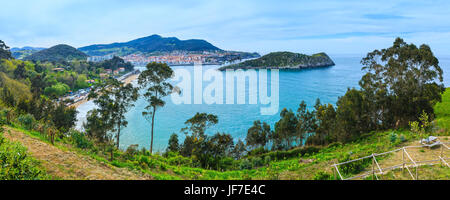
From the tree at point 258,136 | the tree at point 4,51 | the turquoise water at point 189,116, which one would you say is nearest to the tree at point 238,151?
the tree at point 258,136

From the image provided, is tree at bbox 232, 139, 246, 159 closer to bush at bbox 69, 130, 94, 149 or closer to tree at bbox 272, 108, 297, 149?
tree at bbox 272, 108, 297, 149

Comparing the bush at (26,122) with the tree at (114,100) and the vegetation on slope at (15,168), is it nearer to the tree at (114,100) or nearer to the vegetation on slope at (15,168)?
the tree at (114,100)

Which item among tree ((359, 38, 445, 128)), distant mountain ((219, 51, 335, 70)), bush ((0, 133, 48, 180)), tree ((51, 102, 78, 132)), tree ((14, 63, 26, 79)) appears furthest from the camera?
distant mountain ((219, 51, 335, 70))

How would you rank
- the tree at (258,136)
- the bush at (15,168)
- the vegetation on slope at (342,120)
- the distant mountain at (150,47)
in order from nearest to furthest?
1. the bush at (15,168)
2. the vegetation on slope at (342,120)
3. the tree at (258,136)
4. the distant mountain at (150,47)

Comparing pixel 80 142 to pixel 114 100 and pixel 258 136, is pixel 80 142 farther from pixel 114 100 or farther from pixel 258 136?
pixel 258 136

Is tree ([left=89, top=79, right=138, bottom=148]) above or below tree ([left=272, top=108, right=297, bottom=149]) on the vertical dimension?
above

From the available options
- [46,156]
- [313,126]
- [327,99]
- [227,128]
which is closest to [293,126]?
[313,126]

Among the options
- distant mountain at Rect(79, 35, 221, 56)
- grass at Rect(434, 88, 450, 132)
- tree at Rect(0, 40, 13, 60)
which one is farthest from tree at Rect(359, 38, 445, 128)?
distant mountain at Rect(79, 35, 221, 56)
